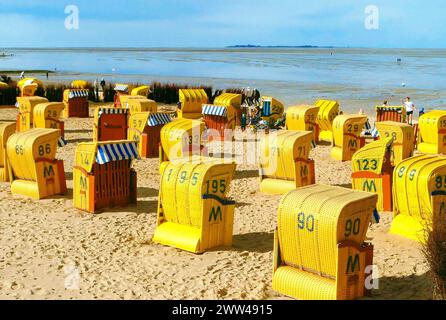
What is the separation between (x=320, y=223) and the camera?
7.51 meters

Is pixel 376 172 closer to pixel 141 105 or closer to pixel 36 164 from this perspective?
pixel 36 164

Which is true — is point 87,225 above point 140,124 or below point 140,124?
below

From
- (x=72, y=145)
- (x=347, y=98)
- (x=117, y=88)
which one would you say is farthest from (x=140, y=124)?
(x=347, y=98)

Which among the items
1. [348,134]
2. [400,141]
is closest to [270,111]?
[348,134]

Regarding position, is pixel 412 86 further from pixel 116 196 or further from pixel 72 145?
pixel 116 196

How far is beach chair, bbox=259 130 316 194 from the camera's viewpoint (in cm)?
1384

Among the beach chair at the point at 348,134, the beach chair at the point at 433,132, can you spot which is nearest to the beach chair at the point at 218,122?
the beach chair at the point at 348,134

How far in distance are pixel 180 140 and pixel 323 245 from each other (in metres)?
8.63

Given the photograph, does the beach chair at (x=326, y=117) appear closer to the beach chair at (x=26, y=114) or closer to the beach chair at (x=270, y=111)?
the beach chair at (x=270, y=111)

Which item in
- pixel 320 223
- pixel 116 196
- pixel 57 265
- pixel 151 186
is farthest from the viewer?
pixel 151 186

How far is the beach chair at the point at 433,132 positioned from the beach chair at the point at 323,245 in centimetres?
1290

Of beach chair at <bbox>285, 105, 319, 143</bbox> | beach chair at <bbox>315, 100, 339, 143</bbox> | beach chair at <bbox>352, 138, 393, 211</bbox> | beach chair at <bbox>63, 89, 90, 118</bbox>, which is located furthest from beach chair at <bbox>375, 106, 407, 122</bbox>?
beach chair at <bbox>63, 89, 90, 118</bbox>

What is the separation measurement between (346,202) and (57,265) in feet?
14.4

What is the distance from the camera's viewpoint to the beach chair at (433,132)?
19.9 metres
